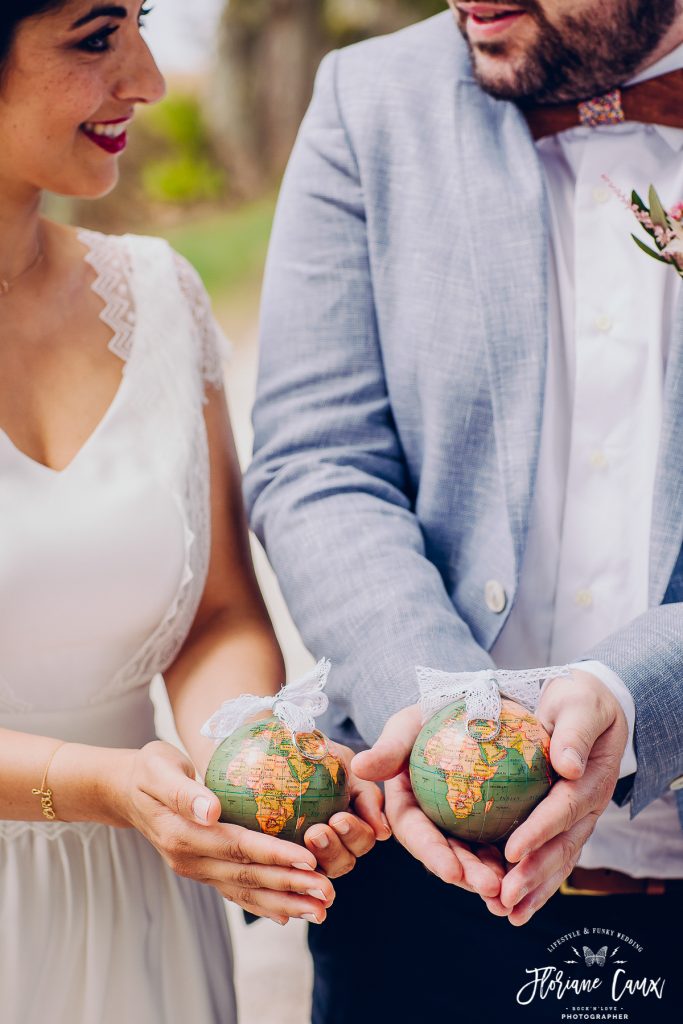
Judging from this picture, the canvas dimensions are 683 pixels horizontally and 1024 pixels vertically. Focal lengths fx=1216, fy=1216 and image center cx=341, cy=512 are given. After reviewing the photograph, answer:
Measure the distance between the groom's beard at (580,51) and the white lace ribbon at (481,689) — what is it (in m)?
1.04

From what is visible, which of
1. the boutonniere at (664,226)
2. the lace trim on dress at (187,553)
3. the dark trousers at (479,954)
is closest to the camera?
the boutonniere at (664,226)

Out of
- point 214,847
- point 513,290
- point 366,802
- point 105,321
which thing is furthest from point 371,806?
point 105,321

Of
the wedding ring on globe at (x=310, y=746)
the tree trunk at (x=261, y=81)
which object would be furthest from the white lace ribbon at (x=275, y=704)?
the tree trunk at (x=261, y=81)

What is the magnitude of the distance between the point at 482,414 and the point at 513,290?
221 mm

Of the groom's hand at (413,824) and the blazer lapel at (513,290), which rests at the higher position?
the blazer lapel at (513,290)

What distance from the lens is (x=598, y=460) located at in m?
2.11

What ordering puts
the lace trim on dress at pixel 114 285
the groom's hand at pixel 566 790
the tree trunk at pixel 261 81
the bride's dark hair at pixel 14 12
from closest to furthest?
the groom's hand at pixel 566 790 < the bride's dark hair at pixel 14 12 < the lace trim on dress at pixel 114 285 < the tree trunk at pixel 261 81

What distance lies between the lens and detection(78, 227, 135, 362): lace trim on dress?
90.4 inches

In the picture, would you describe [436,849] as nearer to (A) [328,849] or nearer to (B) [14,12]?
(A) [328,849]

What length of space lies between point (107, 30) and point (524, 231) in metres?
0.79

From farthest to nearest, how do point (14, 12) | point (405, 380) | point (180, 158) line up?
point (180, 158) → point (405, 380) → point (14, 12)

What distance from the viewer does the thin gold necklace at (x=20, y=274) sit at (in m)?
2.19

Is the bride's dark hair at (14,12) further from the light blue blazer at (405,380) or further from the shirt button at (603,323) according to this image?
the shirt button at (603,323)

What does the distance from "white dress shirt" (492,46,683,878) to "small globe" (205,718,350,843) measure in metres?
0.61
